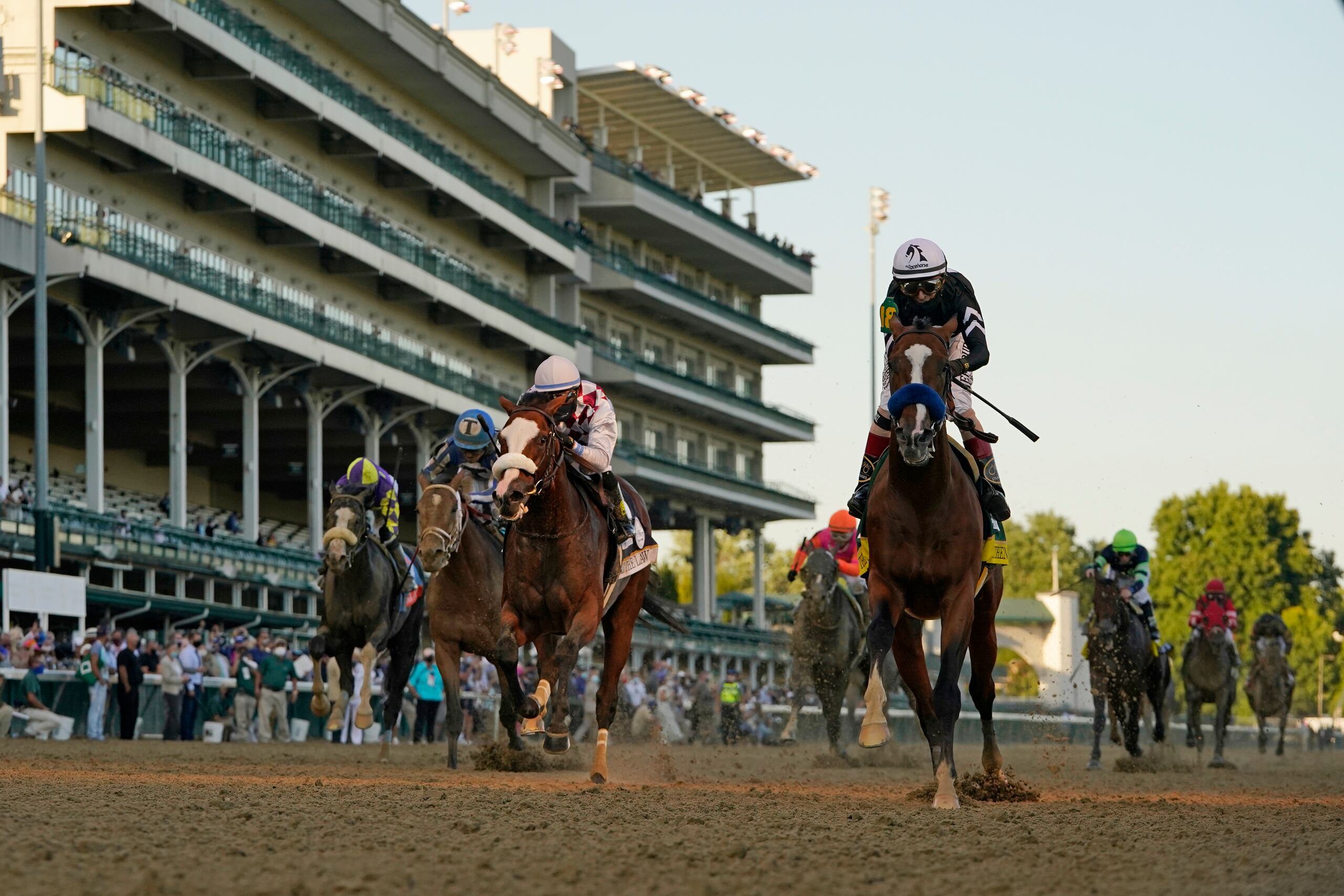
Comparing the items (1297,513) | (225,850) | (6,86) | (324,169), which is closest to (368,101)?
(324,169)

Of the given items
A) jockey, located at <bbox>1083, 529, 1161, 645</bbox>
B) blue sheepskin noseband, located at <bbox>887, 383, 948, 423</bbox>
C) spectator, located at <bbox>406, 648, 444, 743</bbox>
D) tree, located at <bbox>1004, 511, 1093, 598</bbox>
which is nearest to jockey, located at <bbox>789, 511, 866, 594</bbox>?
jockey, located at <bbox>1083, 529, 1161, 645</bbox>

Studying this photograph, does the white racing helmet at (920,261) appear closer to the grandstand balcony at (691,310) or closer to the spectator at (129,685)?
the spectator at (129,685)

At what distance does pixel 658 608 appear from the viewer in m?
15.7

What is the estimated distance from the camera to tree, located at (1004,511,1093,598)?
459ft

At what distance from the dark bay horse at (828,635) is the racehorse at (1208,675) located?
6740 mm

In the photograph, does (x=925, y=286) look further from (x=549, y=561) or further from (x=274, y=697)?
(x=274, y=697)

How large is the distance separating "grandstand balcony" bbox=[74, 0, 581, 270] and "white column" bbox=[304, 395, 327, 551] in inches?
300

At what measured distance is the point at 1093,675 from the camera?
69.8ft

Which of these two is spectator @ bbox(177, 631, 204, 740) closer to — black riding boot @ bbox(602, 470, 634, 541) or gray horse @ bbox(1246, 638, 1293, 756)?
black riding boot @ bbox(602, 470, 634, 541)

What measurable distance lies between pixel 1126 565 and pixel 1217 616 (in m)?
7.20

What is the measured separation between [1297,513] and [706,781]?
305 feet

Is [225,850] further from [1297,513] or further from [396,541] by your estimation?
[1297,513]

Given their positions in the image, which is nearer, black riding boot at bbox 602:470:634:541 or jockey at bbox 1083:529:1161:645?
black riding boot at bbox 602:470:634:541

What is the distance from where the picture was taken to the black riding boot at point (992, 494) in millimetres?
11828
